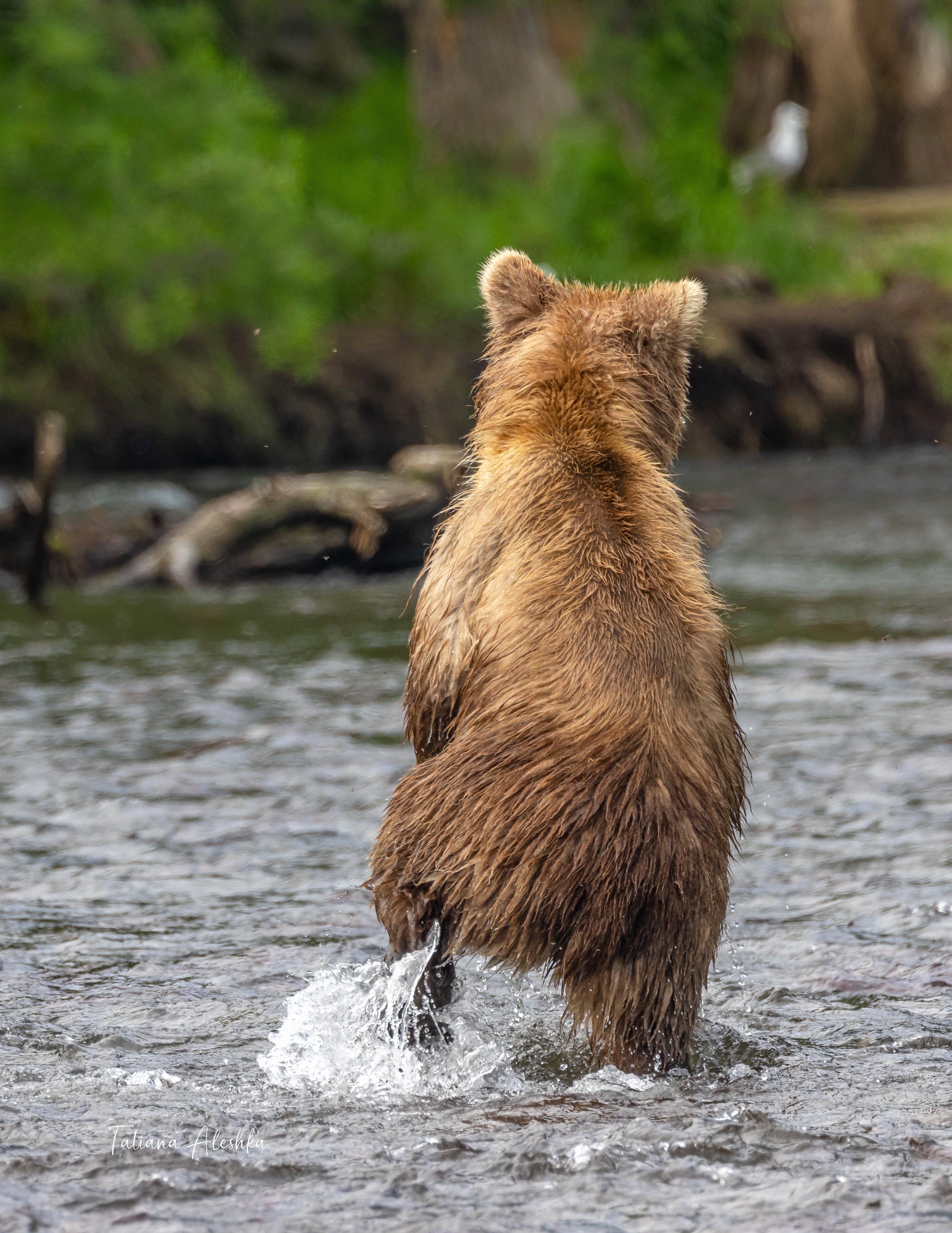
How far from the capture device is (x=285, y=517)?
11023 mm

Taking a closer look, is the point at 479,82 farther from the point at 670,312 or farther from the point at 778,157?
the point at 670,312

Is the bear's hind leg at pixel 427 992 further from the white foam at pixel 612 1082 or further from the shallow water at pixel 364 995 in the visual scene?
the white foam at pixel 612 1082

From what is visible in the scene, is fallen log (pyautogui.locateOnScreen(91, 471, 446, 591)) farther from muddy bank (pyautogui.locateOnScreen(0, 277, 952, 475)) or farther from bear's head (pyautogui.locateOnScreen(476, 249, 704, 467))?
muddy bank (pyautogui.locateOnScreen(0, 277, 952, 475))

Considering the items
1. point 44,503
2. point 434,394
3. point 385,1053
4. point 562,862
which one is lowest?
point 385,1053

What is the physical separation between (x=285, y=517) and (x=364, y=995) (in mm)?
7436

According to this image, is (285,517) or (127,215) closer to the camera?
(285,517)

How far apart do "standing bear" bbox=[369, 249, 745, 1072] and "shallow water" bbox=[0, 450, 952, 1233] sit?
241mm

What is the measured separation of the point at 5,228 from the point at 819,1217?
16.3 m

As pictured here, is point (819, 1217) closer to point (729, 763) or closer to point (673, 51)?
point (729, 763)

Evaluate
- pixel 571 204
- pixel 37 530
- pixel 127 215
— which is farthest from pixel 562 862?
pixel 571 204

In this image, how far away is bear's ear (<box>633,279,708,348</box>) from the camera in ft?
13.3

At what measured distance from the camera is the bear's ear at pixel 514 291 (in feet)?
13.8
